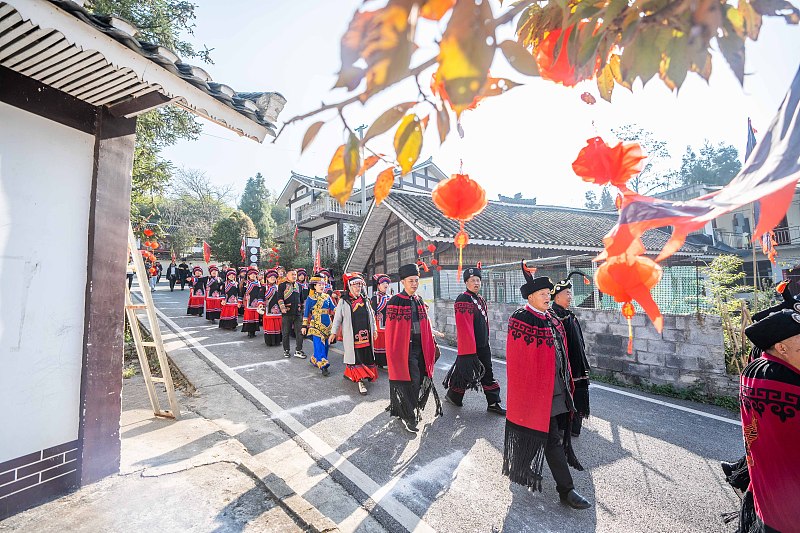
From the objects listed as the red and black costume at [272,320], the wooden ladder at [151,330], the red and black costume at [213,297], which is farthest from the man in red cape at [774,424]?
the red and black costume at [213,297]

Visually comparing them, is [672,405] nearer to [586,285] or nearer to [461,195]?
[586,285]

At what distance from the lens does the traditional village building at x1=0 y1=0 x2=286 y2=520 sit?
2.71m

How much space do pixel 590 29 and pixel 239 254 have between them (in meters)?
27.3

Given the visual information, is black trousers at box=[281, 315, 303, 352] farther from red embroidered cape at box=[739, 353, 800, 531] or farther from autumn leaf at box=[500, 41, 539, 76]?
autumn leaf at box=[500, 41, 539, 76]

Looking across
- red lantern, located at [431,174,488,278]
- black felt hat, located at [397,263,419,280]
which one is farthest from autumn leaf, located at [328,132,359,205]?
black felt hat, located at [397,263,419,280]

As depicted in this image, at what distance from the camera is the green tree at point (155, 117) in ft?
28.1

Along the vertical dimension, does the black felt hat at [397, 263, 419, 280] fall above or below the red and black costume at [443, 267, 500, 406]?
above

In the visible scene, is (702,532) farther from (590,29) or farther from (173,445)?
(173,445)

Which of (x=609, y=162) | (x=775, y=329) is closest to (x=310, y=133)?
(x=609, y=162)

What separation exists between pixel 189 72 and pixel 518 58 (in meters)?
2.95

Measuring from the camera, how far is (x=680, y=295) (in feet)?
20.0

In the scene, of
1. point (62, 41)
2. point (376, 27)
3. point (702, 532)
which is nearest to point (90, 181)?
point (62, 41)

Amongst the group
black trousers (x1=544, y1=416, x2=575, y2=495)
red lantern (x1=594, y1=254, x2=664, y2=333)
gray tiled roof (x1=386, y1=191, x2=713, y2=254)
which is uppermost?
gray tiled roof (x1=386, y1=191, x2=713, y2=254)

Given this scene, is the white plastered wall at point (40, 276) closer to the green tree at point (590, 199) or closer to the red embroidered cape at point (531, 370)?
the red embroidered cape at point (531, 370)
